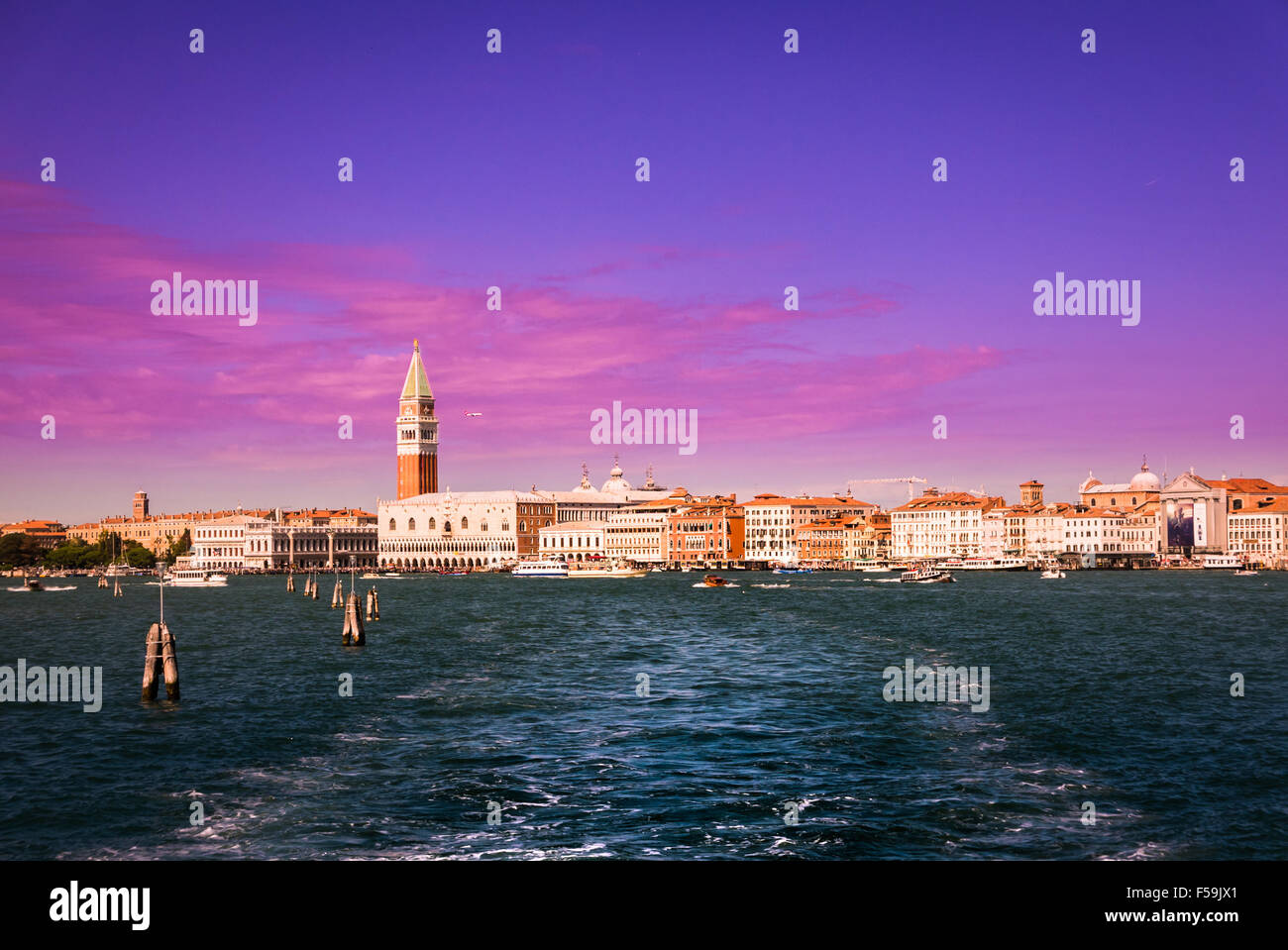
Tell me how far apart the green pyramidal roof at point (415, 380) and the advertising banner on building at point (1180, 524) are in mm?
95875

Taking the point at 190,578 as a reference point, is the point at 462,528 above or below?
above

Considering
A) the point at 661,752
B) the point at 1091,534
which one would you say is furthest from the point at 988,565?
the point at 661,752

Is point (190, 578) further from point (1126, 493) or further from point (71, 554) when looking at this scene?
point (1126, 493)

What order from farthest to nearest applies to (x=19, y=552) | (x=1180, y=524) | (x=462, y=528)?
1. (x=462, y=528)
2. (x=19, y=552)
3. (x=1180, y=524)

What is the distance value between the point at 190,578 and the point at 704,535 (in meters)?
56.4

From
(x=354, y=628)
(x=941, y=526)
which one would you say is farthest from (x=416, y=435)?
(x=354, y=628)

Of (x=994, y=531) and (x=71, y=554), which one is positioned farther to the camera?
(x=71, y=554)

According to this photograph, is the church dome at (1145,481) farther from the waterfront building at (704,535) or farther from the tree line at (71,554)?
the tree line at (71,554)

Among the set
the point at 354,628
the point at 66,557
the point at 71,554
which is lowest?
the point at 66,557

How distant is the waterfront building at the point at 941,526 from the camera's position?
133000 millimetres

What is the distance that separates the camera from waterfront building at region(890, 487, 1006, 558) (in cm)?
13300

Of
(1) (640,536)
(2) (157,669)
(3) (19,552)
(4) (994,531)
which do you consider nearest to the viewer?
(2) (157,669)

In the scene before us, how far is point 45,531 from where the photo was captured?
164 metres
